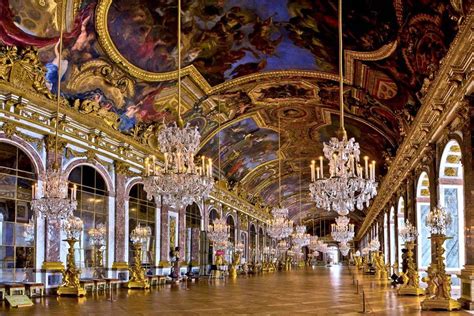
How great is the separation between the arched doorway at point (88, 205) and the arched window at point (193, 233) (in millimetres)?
8782

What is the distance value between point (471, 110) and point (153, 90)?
10861mm

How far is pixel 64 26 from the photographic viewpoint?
1409 centimetres

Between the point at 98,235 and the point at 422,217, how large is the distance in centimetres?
1121

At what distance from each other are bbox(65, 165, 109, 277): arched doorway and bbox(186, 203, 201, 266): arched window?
28.8 ft

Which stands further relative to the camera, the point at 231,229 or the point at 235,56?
the point at 231,229

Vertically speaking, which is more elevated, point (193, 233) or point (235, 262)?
point (193, 233)

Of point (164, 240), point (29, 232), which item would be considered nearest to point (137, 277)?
point (29, 232)

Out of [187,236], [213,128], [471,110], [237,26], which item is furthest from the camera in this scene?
[187,236]

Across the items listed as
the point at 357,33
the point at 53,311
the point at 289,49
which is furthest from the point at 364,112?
the point at 53,311

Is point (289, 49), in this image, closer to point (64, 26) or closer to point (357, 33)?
point (357, 33)

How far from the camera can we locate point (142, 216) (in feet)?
70.9

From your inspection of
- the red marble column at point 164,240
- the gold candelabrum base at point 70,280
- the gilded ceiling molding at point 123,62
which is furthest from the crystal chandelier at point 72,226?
the red marble column at point 164,240

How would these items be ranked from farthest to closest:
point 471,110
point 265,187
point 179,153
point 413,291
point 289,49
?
point 265,187 < point 289,49 < point 413,291 < point 471,110 < point 179,153

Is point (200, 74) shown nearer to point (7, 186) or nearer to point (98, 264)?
point (98, 264)
